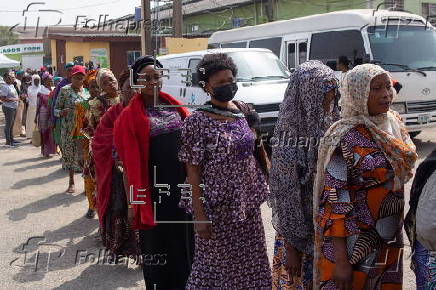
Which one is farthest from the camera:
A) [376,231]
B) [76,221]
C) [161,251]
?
[76,221]

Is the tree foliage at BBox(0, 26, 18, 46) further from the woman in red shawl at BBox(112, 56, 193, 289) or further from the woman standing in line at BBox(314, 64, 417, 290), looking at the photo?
the woman standing in line at BBox(314, 64, 417, 290)


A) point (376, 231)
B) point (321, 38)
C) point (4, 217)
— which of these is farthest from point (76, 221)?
point (321, 38)

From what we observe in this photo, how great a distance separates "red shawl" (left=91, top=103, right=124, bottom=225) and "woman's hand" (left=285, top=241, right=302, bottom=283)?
1905 mm

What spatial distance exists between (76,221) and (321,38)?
6336 mm

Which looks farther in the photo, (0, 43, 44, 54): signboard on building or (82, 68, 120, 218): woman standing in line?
(0, 43, 44, 54): signboard on building

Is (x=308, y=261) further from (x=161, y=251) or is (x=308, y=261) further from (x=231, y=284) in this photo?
(x=161, y=251)

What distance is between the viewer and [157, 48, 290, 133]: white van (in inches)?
349

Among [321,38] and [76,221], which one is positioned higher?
[321,38]

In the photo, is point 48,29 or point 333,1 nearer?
point 333,1

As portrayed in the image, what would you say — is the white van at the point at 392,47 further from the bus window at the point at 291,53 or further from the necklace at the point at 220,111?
the necklace at the point at 220,111

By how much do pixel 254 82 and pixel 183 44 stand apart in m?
6.84

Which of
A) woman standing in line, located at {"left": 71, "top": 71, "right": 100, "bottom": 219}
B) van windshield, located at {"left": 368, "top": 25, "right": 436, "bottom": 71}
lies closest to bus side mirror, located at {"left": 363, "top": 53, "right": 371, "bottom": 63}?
van windshield, located at {"left": 368, "top": 25, "right": 436, "bottom": 71}

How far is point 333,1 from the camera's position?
21.8 m

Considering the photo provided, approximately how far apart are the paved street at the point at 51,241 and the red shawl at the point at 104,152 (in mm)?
562
